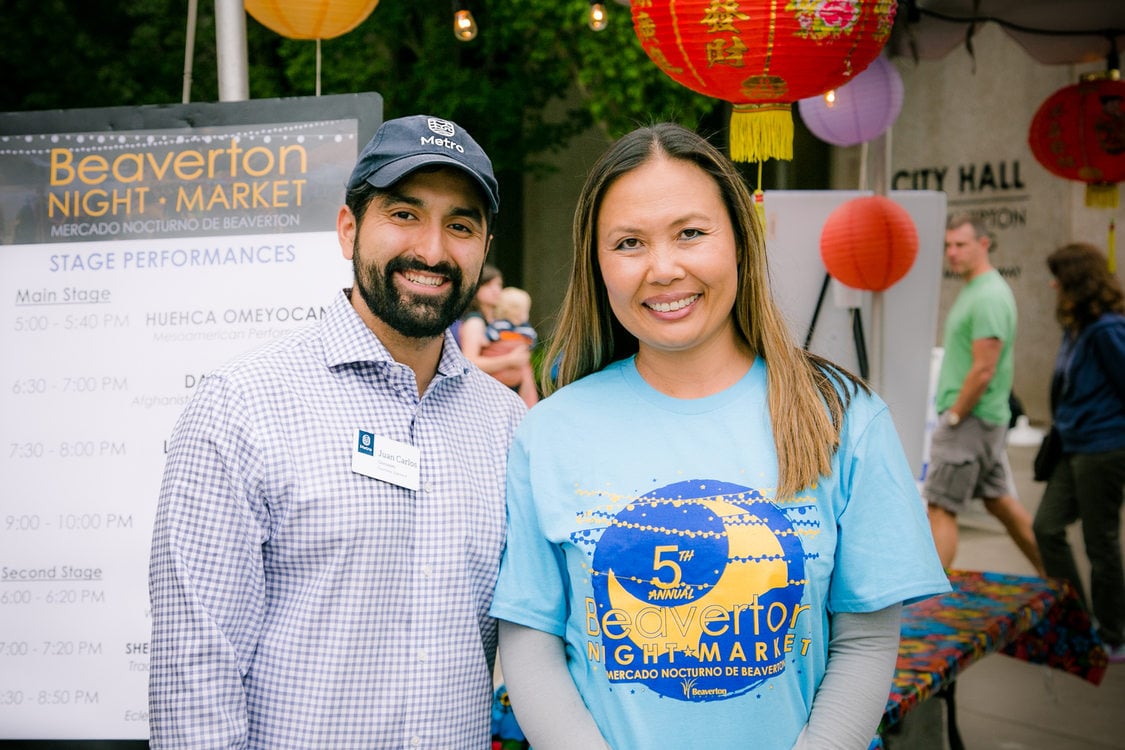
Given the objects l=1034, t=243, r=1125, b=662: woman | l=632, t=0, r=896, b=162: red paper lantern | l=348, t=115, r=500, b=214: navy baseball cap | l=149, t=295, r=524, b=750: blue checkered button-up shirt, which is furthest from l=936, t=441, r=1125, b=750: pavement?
l=348, t=115, r=500, b=214: navy baseball cap

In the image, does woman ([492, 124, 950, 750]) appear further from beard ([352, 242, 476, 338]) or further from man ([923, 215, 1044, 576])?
man ([923, 215, 1044, 576])

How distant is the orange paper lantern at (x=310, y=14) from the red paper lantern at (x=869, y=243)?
1864mm

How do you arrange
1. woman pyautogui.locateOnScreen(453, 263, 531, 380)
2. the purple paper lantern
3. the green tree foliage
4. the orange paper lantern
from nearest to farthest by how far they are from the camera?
the orange paper lantern → the purple paper lantern → woman pyautogui.locateOnScreen(453, 263, 531, 380) → the green tree foliage

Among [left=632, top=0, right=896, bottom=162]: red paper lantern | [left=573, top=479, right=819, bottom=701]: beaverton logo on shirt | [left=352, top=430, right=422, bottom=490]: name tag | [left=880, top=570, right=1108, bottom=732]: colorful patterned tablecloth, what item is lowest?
[left=880, top=570, right=1108, bottom=732]: colorful patterned tablecloth

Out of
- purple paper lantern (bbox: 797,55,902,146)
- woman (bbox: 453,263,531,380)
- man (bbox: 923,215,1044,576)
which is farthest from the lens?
woman (bbox: 453,263,531,380)

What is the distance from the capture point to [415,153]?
1714mm

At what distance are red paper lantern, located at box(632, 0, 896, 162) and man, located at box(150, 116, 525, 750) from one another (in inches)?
Result: 37.6

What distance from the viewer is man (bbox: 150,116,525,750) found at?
5.13 feet

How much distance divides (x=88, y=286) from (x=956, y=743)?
3.16 m

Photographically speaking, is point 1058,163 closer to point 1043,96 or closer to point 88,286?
point 88,286

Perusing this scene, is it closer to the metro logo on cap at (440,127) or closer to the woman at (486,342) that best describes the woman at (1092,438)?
the woman at (486,342)

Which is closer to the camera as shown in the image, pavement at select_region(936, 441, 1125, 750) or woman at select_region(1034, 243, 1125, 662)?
pavement at select_region(936, 441, 1125, 750)

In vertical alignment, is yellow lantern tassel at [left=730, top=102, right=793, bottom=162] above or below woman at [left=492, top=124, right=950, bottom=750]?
above

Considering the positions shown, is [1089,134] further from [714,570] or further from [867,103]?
[714,570]
